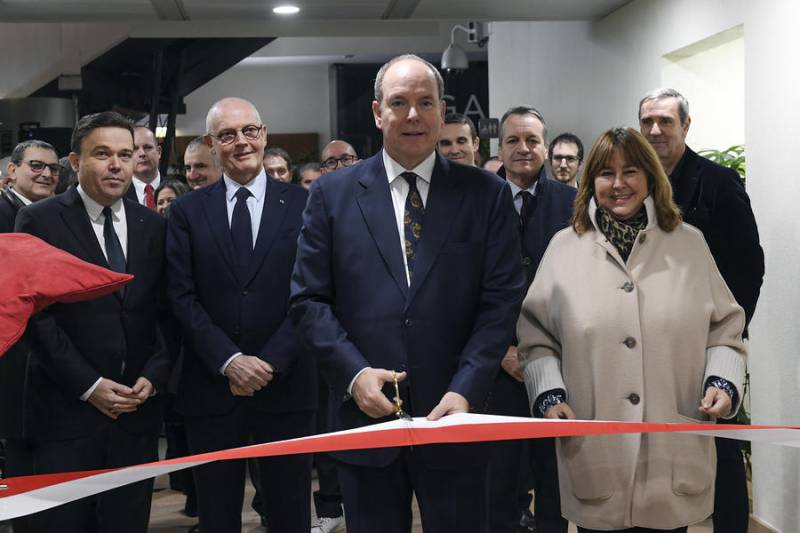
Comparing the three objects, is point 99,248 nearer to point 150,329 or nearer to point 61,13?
point 150,329

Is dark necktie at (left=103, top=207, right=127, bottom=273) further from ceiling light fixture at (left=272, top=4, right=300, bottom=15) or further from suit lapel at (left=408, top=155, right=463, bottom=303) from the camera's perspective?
ceiling light fixture at (left=272, top=4, right=300, bottom=15)

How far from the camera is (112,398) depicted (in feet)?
10.1

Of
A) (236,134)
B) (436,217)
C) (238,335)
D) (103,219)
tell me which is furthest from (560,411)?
(103,219)

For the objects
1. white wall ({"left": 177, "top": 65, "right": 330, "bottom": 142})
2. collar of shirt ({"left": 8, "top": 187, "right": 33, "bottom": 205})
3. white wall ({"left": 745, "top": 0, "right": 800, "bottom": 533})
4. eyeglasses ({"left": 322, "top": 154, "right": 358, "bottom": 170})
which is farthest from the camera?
white wall ({"left": 177, "top": 65, "right": 330, "bottom": 142})

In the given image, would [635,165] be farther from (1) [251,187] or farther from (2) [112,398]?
(2) [112,398]

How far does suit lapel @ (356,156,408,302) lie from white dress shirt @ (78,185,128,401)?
975 millimetres

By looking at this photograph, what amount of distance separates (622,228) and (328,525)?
2.50 metres

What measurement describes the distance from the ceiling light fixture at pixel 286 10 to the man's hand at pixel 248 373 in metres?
3.65

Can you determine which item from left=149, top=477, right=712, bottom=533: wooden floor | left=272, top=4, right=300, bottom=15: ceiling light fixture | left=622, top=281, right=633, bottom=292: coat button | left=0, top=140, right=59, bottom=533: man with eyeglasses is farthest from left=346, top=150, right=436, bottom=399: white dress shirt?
left=272, top=4, right=300, bottom=15: ceiling light fixture

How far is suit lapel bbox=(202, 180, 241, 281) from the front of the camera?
3.30 metres

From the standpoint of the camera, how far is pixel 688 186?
11.9 ft

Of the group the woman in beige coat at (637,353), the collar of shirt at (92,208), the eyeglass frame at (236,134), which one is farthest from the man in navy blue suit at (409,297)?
the collar of shirt at (92,208)

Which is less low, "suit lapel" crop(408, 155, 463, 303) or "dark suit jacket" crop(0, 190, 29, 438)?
"suit lapel" crop(408, 155, 463, 303)

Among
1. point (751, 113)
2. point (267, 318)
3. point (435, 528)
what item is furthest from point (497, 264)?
point (751, 113)
